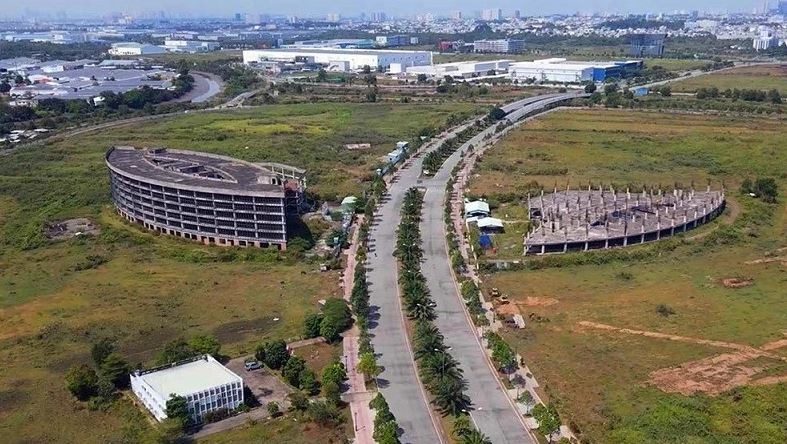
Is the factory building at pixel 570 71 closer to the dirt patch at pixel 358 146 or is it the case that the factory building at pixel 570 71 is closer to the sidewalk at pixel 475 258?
the sidewalk at pixel 475 258

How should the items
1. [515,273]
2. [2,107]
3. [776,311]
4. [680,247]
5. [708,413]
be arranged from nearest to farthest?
[708,413]
[776,311]
[515,273]
[680,247]
[2,107]

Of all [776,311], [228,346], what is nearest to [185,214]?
[228,346]

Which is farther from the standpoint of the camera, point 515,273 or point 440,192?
point 440,192

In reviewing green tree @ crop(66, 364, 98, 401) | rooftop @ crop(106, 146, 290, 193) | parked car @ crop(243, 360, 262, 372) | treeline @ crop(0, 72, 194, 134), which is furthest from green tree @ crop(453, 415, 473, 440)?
treeline @ crop(0, 72, 194, 134)

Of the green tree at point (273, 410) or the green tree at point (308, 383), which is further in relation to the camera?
the green tree at point (308, 383)

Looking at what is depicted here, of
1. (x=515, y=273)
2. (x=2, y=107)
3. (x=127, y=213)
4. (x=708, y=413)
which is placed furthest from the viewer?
(x=2, y=107)

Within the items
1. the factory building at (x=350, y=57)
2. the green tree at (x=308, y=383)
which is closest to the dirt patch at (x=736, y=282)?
the green tree at (x=308, y=383)

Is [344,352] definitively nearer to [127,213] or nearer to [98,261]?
[98,261]
